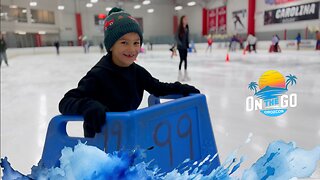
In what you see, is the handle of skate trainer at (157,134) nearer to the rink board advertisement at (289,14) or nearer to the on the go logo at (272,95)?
the on the go logo at (272,95)

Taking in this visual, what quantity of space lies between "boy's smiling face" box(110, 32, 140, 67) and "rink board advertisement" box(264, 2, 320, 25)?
4.79 feet

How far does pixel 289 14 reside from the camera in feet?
13.1

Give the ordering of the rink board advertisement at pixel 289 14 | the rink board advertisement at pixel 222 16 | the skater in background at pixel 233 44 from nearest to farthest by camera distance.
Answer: the rink board advertisement at pixel 289 14
the rink board advertisement at pixel 222 16
the skater in background at pixel 233 44

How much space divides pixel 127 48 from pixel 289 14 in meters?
3.93

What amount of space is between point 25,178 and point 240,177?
11.4 inches

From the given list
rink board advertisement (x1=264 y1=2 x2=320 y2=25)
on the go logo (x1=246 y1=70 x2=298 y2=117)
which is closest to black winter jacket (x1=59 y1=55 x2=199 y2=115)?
on the go logo (x1=246 y1=70 x2=298 y2=117)

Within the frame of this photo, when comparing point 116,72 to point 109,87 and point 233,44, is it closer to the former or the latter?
point 109,87

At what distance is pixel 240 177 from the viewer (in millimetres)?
399

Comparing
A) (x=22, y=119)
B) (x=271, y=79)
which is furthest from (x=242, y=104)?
(x=22, y=119)

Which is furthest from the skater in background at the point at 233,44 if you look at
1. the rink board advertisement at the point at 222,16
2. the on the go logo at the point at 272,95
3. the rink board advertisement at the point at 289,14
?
the on the go logo at the point at 272,95

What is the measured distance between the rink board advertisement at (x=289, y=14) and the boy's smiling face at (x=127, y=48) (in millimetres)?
Answer: 1460

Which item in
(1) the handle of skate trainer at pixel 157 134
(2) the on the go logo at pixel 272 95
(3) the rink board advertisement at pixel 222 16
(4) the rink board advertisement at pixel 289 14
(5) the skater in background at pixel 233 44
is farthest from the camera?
(5) the skater in background at pixel 233 44

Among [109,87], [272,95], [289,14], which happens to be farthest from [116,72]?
[289,14]

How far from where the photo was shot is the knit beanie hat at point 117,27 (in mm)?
694
